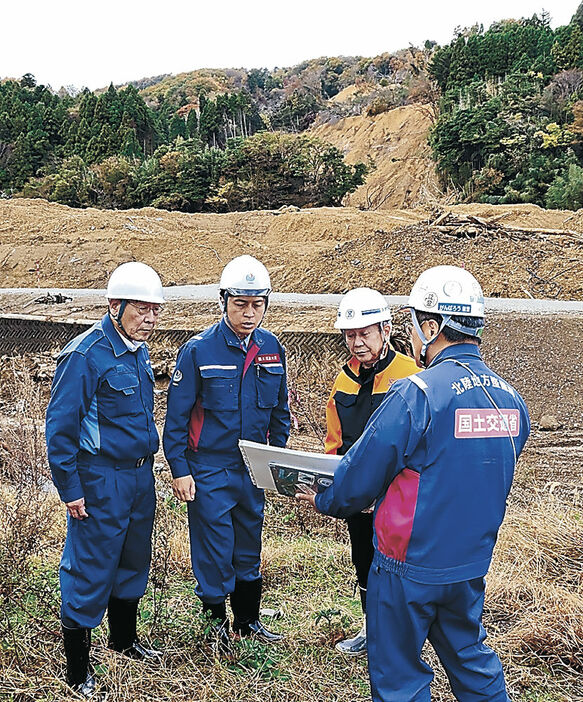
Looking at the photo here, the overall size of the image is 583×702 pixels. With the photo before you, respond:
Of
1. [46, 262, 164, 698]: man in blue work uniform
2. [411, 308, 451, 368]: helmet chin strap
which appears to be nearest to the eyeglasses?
[46, 262, 164, 698]: man in blue work uniform

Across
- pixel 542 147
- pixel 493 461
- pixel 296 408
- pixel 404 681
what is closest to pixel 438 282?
pixel 493 461

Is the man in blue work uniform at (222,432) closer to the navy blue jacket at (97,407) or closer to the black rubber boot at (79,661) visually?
the navy blue jacket at (97,407)

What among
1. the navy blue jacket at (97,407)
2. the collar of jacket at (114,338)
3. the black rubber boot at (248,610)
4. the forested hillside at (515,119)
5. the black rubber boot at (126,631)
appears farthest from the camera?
the forested hillside at (515,119)

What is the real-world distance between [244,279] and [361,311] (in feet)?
1.85

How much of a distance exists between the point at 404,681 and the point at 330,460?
79 centimetres

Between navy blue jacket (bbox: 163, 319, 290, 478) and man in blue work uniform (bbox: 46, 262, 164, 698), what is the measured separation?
176mm

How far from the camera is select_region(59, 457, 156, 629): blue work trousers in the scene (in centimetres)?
300

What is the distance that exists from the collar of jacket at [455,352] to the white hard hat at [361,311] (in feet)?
2.64

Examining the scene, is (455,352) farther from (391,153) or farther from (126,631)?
(391,153)

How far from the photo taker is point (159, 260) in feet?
57.8

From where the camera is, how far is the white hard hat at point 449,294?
97.7 inches

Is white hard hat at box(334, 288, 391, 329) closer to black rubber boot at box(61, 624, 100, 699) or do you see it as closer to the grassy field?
the grassy field

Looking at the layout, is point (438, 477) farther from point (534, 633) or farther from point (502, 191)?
point (502, 191)

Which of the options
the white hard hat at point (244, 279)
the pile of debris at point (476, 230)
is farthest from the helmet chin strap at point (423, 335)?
the pile of debris at point (476, 230)
